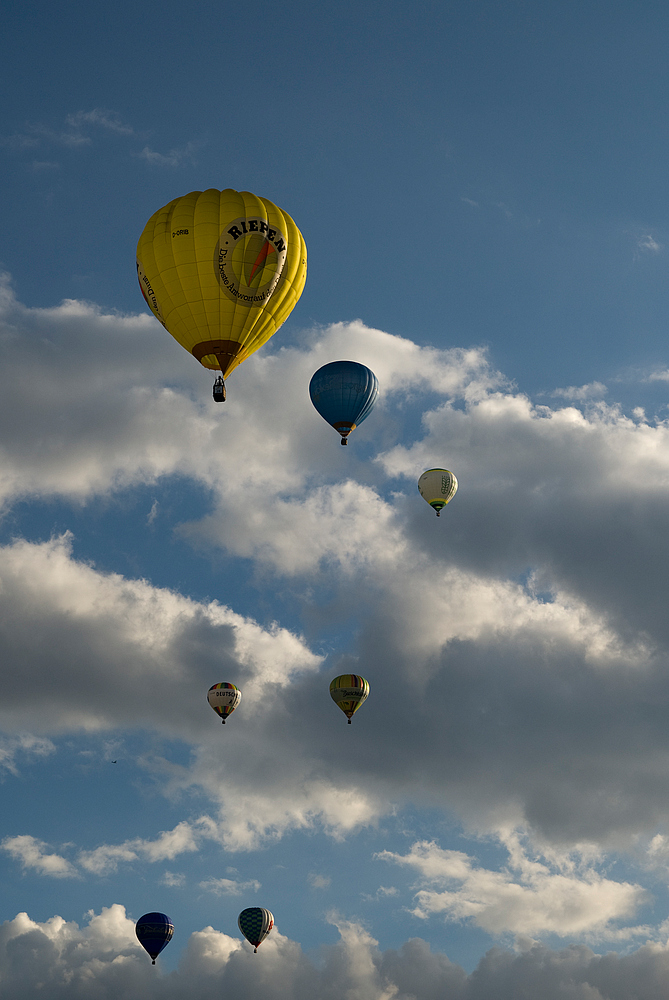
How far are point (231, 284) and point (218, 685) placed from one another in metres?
61.9

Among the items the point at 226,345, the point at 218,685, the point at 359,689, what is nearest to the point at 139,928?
the point at 218,685

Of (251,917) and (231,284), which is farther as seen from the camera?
(251,917)

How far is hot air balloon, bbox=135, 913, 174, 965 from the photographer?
121000 mm

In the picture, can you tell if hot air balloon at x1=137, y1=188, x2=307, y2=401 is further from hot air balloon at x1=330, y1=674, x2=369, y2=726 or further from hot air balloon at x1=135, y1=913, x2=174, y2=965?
hot air balloon at x1=135, y1=913, x2=174, y2=965

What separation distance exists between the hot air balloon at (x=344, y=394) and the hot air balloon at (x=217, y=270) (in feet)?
66.4

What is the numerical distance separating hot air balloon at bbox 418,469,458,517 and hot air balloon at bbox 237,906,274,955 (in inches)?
2076

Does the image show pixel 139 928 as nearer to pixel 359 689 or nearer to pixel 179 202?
pixel 359 689

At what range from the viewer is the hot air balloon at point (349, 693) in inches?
4368

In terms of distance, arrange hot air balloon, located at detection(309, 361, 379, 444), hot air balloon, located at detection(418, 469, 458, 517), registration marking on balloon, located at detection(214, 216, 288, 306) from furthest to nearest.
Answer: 1. hot air balloon, located at detection(418, 469, 458, 517)
2. hot air balloon, located at detection(309, 361, 379, 444)
3. registration marking on balloon, located at detection(214, 216, 288, 306)

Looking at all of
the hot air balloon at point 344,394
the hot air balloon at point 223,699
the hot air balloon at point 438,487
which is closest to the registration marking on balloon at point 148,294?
the hot air balloon at point 344,394

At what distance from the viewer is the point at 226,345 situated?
2714 inches

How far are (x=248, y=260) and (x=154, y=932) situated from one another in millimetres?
82513

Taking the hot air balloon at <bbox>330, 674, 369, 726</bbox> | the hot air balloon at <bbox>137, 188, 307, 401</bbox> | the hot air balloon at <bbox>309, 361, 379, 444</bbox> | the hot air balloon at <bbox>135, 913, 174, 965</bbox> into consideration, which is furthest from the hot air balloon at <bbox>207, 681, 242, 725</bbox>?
the hot air balloon at <bbox>137, 188, 307, 401</bbox>

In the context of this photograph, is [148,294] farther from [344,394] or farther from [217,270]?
[344,394]
